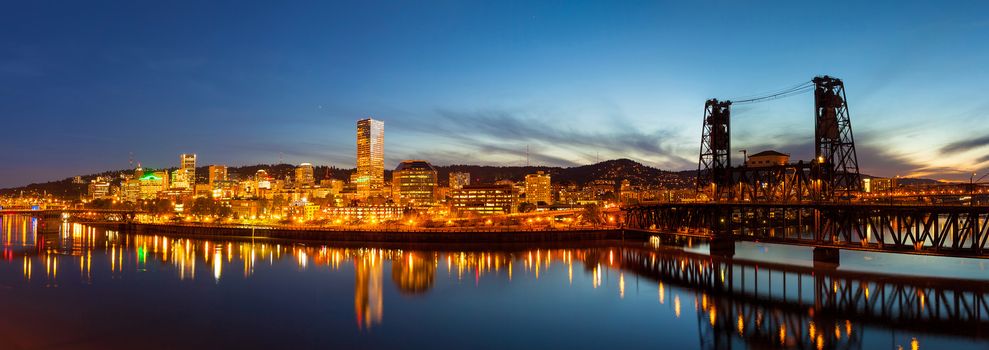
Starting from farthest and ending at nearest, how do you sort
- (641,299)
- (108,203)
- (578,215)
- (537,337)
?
1. (108,203)
2. (578,215)
3. (641,299)
4. (537,337)

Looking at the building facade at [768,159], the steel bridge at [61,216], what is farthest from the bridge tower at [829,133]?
the steel bridge at [61,216]

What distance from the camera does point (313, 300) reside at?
1529 inches

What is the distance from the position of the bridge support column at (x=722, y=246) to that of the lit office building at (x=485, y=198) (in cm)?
11434

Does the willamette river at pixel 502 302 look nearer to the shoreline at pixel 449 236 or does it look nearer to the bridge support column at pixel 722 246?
the bridge support column at pixel 722 246

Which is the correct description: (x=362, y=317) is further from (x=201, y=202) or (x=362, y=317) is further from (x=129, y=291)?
(x=201, y=202)

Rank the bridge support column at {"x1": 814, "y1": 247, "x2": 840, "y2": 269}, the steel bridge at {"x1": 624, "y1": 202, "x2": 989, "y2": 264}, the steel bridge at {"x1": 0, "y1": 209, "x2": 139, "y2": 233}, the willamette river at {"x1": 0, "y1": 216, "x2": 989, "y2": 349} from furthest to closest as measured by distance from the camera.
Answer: the steel bridge at {"x1": 0, "y1": 209, "x2": 139, "y2": 233}, the bridge support column at {"x1": 814, "y1": 247, "x2": 840, "y2": 269}, the steel bridge at {"x1": 624, "y1": 202, "x2": 989, "y2": 264}, the willamette river at {"x1": 0, "y1": 216, "x2": 989, "y2": 349}

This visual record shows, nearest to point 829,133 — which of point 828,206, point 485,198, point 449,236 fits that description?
point 828,206

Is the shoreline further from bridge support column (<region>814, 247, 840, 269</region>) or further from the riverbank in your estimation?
bridge support column (<region>814, 247, 840, 269</region>)

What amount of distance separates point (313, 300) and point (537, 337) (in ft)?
55.5

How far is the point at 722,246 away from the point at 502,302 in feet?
87.1

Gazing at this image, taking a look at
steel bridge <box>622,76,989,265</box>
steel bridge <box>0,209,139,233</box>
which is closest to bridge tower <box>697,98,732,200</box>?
steel bridge <box>622,76,989,265</box>

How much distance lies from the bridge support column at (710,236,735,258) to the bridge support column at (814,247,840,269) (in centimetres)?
975

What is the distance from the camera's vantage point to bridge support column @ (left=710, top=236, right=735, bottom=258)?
54.3 metres

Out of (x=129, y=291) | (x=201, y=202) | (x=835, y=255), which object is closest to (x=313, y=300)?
(x=129, y=291)
